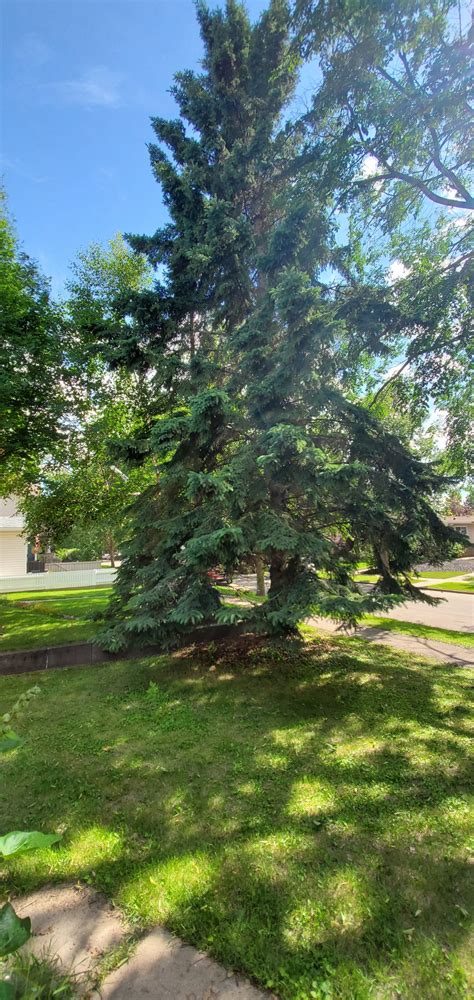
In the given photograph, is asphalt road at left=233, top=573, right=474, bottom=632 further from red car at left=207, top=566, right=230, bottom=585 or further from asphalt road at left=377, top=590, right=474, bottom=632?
red car at left=207, top=566, right=230, bottom=585

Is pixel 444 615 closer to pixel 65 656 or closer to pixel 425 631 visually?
pixel 425 631

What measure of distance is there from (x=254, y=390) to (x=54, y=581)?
696 inches

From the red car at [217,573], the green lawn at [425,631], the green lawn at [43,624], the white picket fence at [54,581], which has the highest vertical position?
the red car at [217,573]

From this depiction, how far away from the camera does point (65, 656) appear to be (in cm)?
696

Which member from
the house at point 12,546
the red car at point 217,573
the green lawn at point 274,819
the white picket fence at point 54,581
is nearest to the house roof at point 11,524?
the house at point 12,546

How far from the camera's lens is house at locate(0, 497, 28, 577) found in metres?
21.9

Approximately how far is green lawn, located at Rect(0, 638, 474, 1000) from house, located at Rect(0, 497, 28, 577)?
18.4m

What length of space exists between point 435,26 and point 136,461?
6.62 m

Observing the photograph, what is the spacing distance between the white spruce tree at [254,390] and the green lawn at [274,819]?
1.12 metres

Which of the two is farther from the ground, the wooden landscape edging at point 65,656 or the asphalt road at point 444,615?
the wooden landscape edging at point 65,656

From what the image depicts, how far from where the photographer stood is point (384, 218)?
651cm

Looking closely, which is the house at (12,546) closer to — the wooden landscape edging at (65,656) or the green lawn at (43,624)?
the green lawn at (43,624)

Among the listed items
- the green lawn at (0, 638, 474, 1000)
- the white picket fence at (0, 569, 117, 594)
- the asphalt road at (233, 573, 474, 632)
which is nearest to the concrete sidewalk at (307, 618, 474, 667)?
the asphalt road at (233, 573, 474, 632)

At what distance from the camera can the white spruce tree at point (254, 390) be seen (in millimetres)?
4938
